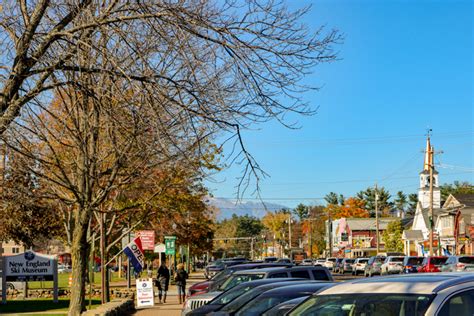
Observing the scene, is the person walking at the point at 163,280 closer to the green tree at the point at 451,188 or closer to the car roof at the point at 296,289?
the car roof at the point at 296,289

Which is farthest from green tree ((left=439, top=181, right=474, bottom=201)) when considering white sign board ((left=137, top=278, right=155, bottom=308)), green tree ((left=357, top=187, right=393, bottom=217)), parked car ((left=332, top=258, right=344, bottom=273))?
white sign board ((left=137, top=278, right=155, bottom=308))

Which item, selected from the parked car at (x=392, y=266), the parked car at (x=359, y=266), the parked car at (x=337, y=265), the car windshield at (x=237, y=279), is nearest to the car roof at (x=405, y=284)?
the car windshield at (x=237, y=279)

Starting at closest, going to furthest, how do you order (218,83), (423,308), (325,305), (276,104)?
Answer: (423,308)
(325,305)
(276,104)
(218,83)

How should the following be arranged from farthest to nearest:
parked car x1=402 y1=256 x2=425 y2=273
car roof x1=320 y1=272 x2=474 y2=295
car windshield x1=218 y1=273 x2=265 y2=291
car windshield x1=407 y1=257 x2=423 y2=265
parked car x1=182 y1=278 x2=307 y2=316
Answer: car windshield x1=407 y1=257 x2=423 y2=265 < parked car x1=402 y1=256 x2=425 y2=273 < car windshield x1=218 y1=273 x2=265 y2=291 < parked car x1=182 y1=278 x2=307 y2=316 < car roof x1=320 y1=272 x2=474 y2=295

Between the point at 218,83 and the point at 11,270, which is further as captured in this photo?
the point at 11,270

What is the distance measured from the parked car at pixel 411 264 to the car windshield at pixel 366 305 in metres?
39.3

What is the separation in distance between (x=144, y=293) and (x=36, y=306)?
7.44 m

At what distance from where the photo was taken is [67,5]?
10.4m

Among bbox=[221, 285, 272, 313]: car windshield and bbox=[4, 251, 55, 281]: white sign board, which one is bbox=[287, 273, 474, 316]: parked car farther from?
bbox=[4, 251, 55, 281]: white sign board

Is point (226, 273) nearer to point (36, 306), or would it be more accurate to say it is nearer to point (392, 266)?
point (36, 306)

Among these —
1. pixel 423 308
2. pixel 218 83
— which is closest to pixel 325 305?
pixel 423 308

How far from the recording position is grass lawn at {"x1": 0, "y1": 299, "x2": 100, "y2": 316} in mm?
29719

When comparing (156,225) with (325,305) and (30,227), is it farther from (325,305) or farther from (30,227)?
(325,305)

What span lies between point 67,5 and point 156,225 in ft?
125
